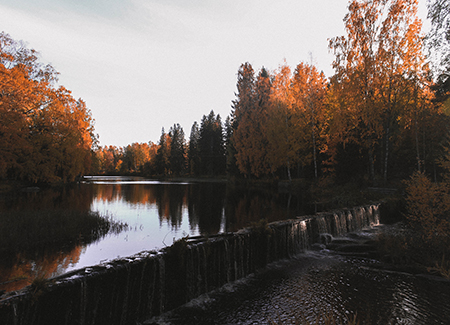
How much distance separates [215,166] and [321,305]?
6607 cm

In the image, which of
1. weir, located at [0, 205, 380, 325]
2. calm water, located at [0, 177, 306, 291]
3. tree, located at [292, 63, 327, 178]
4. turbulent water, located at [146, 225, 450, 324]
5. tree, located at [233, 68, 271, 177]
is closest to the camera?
weir, located at [0, 205, 380, 325]

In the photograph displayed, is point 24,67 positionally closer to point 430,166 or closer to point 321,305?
point 321,305

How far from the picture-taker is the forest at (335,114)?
1892 centimetres

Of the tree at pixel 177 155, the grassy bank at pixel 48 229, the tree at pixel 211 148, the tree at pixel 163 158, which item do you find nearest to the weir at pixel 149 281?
the grassy bank at pixel 48 229

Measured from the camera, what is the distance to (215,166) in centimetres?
7194

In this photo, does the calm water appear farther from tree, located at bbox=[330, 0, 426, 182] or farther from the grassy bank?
tree, located at bbox=[330, 0, 426, 182]

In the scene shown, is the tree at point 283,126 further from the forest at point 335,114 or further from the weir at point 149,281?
the weir at point 149,281

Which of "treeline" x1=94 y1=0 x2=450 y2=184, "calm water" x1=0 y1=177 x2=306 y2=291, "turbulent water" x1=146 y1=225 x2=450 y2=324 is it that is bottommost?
"turbulent water" x1=146 y1=225 x2=450 y2=324

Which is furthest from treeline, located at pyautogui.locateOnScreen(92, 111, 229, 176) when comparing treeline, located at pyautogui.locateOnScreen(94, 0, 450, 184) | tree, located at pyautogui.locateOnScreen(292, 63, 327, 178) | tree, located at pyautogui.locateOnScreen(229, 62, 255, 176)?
tree, located at pyautogui.locateOnScreen(292, 63, 327, 178)

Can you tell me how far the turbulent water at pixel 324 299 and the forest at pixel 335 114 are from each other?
525 centimetres

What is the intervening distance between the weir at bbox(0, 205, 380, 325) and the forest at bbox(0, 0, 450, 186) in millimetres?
7534

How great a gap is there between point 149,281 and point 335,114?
69.7 feet

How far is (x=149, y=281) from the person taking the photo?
607cm

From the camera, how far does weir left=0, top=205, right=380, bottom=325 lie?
172 inches
